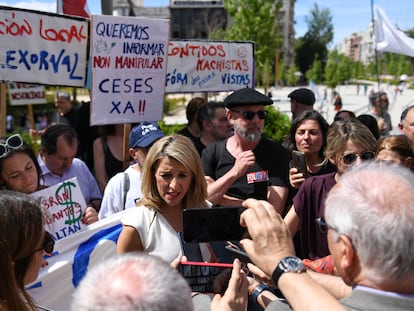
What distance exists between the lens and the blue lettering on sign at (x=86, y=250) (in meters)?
2.94

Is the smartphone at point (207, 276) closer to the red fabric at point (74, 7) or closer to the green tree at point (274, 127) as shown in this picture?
the red fabric at point (74, 7)

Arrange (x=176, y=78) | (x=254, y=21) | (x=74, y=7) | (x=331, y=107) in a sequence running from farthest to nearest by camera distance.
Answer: (x=331, y=107) < (x=254, y=21) < (x=176, y=78) < (x=74, y=7)

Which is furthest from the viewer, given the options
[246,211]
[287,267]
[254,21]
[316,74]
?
[316,74]

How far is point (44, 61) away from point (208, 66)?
93.6 inches

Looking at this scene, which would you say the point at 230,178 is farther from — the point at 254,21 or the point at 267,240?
the point at 254,21

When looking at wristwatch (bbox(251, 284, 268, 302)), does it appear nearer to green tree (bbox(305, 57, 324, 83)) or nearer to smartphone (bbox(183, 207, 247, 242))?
smartphone (bbox(183, 207, 247, 242))

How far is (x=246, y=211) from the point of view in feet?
5.20

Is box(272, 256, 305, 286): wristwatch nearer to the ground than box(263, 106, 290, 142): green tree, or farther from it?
nearer to the ground

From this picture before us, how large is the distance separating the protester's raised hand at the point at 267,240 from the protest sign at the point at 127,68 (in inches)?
112

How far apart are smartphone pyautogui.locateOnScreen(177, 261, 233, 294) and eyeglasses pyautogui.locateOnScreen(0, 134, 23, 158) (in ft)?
5.46

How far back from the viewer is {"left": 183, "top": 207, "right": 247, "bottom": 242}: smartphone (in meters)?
1.86

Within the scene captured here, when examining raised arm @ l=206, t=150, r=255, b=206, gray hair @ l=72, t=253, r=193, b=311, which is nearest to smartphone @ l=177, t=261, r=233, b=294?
gray hair @ l=72, t=253, r=193, b=311

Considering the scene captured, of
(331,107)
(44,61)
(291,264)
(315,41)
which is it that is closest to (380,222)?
(291,264)

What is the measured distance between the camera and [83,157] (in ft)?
19.0
